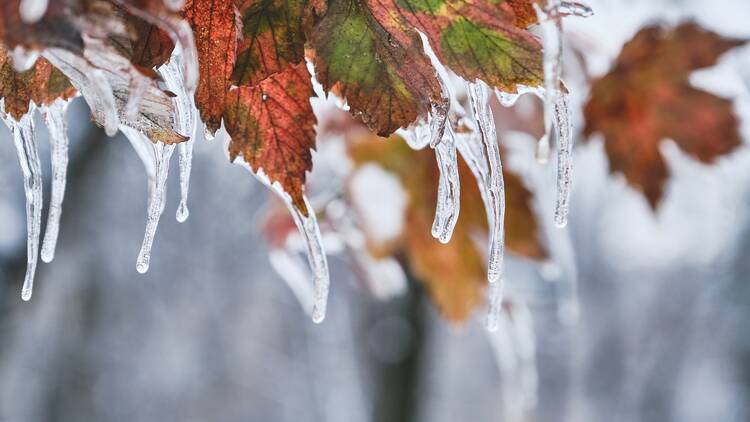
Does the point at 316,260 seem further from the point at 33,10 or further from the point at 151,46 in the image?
the point at 33,10

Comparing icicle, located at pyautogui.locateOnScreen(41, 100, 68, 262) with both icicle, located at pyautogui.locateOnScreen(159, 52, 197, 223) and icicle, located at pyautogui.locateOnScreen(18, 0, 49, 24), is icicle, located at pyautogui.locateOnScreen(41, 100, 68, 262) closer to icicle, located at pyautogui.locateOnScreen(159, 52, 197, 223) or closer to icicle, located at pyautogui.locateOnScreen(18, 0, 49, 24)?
icicle, located at pyautogui.locateOnScreen(159, 52, 197, 223)

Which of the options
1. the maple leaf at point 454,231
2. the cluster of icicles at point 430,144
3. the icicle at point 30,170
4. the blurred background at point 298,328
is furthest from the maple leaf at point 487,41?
the blurred background at point 298,328

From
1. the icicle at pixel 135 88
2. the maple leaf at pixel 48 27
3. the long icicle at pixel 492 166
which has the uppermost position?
the maple leaf at pixel 48 27

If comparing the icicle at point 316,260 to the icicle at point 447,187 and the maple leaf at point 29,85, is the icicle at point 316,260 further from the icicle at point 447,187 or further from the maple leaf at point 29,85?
the maple leaf at point 29,85

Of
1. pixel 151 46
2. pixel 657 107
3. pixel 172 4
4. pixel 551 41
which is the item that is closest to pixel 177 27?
pixel 172 4

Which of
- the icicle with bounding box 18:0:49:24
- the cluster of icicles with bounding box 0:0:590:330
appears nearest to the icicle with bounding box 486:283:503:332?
the cluster of icicles with bounding box 0:0:590:330

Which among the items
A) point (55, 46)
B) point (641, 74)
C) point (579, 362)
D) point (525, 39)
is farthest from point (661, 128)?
point (579, 362)

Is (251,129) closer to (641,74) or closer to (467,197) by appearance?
(467,197)

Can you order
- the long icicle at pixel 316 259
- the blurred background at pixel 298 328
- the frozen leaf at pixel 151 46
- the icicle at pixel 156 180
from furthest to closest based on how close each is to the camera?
the blurred background at pixel 298 328 < the long icicle at pixel 316 259 < the icicle at pixel 156 180 < the frozen leaf at pixel 151 46
